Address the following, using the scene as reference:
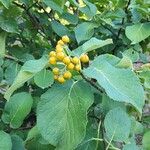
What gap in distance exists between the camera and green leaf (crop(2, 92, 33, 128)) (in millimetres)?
1425

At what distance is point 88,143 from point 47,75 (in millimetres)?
Answer: 272

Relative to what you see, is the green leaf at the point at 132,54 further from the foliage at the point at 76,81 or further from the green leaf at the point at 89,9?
the green leaf at the point at 89,9

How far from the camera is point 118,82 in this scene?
111cm

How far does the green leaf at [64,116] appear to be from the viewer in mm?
1160

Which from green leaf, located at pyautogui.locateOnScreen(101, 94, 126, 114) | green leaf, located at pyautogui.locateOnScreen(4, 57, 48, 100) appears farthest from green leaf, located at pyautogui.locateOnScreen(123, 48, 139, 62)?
green leaf, located at pyautogui.locateOnScreen(4, 57, 48, 100)

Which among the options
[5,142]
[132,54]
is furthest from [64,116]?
[132,54]

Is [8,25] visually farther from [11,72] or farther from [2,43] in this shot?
[11,72]

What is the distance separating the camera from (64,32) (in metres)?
1.80

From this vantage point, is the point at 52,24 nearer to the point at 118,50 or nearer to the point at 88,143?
the point at 118,50

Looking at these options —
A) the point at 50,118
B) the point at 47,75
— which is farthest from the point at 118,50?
the point at 50,118

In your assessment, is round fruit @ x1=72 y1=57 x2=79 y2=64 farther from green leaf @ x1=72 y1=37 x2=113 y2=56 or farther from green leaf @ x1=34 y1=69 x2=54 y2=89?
green leaf @ x1=34 y1=69 x2=54 y2=89

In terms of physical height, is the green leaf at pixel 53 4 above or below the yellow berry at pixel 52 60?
below

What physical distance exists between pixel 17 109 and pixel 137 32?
0.58 meters

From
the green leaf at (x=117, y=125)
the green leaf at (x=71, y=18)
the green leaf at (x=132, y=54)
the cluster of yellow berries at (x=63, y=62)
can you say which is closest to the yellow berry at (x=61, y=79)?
the cluster of yellow berries at (x=63, y=62)
